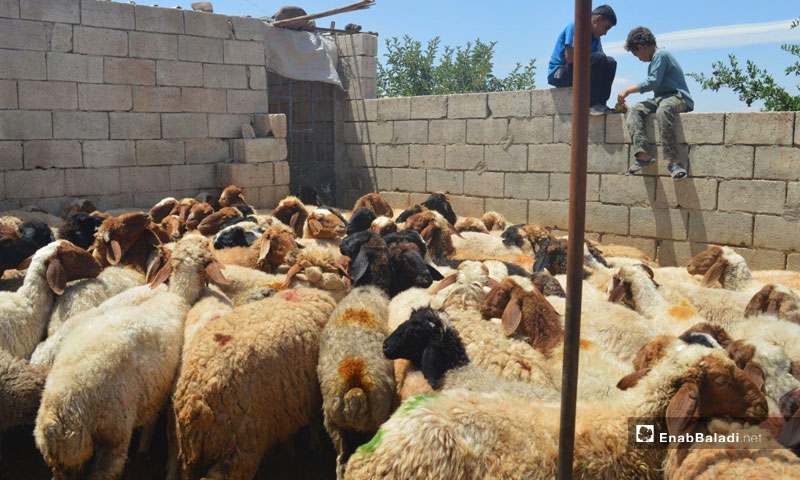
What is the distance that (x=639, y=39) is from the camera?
873 cm

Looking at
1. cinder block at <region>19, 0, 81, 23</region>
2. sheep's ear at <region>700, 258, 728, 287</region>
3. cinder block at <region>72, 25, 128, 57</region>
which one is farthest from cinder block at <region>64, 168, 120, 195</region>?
sheep's ear at <region>700, 258, 728, 287</region>

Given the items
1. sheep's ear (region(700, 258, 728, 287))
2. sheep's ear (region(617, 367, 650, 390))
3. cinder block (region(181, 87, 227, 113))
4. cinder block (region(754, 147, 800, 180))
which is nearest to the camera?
sheep's ear (region(617, 367, 650, 390))

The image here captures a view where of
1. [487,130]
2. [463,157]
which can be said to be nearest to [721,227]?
[487,130]

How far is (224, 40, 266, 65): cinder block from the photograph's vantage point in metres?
11.4

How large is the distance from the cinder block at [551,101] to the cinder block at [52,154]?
6.50m

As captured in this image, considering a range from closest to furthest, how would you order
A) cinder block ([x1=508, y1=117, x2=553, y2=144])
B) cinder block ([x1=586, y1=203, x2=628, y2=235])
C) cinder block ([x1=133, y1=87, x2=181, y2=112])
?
cinder block ([x1=586, y1=203, x2=628, y2=235]) → cinder block ([x1=508, y1=117, x2=553, y2=144]) → cinder block ([x1=133, y1=87, x2=181, y2=112])

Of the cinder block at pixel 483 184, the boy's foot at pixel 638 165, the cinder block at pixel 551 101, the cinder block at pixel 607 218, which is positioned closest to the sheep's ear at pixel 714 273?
the boy's foot at pixel 638 165

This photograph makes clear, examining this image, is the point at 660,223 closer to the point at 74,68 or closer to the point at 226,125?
the point at 226,125

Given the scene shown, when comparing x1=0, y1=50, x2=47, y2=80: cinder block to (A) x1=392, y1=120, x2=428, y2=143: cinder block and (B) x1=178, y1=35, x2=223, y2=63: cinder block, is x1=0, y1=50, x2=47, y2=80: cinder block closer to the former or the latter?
(B) x1=178, y1=35, x2=223, y2=63: cinder block

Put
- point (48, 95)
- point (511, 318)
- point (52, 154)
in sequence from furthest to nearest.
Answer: point (52, 154), point (48, 95), point (511, 318)

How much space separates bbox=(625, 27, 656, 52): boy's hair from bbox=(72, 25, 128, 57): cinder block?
7.07 m

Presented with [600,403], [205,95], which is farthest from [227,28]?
[600,403]

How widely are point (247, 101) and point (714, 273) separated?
26.7ft

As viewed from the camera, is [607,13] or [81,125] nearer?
[607,13]
